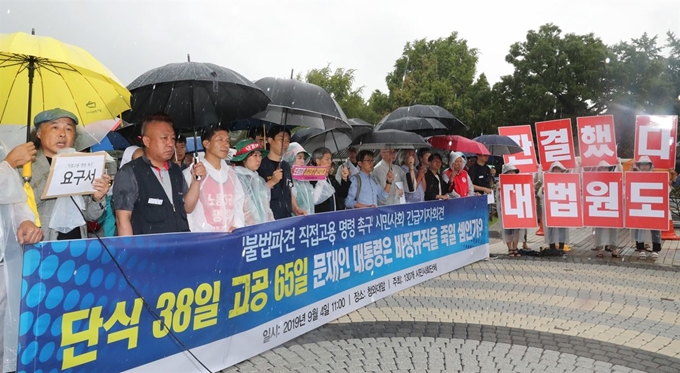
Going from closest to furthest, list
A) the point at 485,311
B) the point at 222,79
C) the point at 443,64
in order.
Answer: the point at 222,79 → the point at 485,311 → the point at 443,64

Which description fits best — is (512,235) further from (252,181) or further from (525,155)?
(252,181)

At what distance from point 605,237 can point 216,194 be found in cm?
796

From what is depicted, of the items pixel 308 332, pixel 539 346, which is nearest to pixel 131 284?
pixel 308 332

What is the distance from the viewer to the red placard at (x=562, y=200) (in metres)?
9.81

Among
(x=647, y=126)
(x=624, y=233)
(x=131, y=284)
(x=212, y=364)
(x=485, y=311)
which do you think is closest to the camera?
(x=131, y=284)

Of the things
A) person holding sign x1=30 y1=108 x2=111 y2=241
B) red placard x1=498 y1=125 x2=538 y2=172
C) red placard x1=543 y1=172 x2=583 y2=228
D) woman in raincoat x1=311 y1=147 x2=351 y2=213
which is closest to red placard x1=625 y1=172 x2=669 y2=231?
red placard x1=543 y1=172 x2=583 y2=228

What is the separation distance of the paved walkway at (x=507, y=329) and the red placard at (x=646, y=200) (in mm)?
1051

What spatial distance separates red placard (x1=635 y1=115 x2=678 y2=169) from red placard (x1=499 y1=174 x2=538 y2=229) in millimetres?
1959

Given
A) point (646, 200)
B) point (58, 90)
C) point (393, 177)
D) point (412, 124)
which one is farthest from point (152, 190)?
point (646, 200)

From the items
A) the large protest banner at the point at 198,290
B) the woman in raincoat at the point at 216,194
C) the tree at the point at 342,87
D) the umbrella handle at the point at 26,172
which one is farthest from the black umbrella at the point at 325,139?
the tree at the point at 342,87

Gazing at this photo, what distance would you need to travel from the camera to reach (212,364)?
4297 millimetres

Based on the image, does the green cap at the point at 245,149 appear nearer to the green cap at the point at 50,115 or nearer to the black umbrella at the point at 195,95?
the black umbrella at the point at 195,95

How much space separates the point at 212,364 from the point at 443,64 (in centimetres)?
4491

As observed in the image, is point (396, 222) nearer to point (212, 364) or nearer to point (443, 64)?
point (212, 364)
